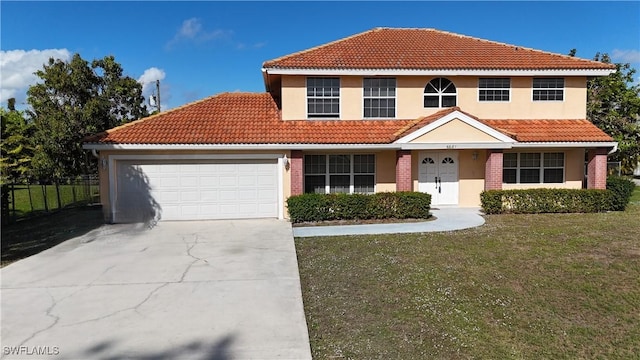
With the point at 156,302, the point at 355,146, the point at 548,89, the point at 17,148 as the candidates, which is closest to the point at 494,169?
the point at 548,89

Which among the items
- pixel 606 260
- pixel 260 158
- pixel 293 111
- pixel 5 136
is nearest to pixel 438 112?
Result: pixel 293 111

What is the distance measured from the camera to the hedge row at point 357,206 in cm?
1359

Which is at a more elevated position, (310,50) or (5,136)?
(310,50)

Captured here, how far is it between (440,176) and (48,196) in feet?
53.6

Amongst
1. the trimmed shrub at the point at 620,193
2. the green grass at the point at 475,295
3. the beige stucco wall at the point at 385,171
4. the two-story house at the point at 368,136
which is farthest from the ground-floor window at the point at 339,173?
the trimmed shrub at the point at 620,193

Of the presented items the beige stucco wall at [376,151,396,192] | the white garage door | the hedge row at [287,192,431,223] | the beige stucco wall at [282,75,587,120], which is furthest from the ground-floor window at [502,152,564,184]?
the white garage door

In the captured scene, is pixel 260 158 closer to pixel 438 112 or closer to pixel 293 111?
pixel 293 111

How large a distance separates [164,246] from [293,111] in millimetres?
7286

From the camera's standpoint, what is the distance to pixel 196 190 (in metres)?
14.5

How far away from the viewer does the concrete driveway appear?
523cm

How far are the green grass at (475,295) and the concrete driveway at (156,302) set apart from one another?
0.58 m

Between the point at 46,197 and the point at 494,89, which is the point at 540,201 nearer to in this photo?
the point at 494,89

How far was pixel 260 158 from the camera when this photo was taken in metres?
14.6

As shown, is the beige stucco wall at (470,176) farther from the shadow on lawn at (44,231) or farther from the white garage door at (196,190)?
the shadow on lawn at (44,231)
